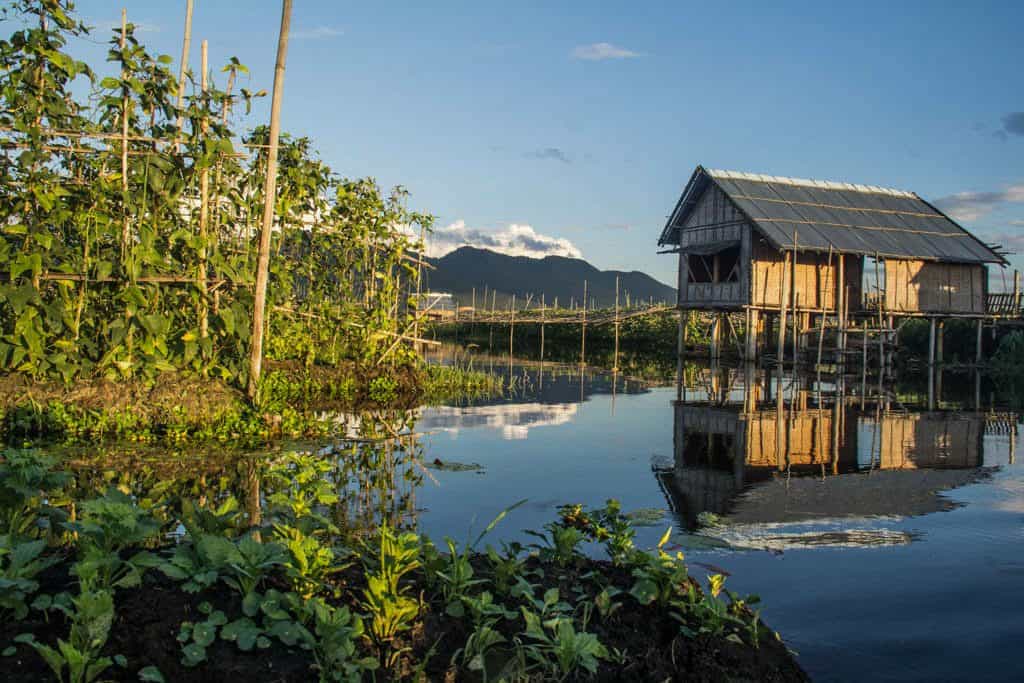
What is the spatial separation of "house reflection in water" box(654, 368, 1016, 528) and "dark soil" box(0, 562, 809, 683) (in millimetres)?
3140

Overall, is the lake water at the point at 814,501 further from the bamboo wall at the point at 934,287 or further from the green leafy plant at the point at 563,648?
the bamboo wall at the point at 934,287

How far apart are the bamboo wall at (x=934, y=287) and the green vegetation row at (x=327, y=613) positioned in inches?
1055

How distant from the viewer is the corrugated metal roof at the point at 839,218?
26656mm

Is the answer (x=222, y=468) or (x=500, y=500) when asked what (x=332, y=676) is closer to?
(x=500, y=500)

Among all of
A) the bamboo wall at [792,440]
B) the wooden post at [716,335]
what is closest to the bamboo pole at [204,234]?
the bamboo wall at [792,440]

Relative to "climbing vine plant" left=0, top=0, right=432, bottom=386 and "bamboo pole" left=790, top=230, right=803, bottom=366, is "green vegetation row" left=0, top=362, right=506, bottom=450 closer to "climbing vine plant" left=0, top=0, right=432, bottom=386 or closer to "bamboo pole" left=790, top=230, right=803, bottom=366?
"climbing vine plant" left=0, top=0, right=432, bottom=386

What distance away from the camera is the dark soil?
134 inches

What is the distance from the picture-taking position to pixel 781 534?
6988 millimetres

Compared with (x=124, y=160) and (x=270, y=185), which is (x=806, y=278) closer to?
(x=270, y=185)

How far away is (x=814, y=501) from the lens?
329 inches

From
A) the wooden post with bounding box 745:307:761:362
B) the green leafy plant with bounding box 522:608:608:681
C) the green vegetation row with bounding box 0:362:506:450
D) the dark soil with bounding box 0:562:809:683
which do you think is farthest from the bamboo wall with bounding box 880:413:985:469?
the wooden post with bounding box 745:307:761:362

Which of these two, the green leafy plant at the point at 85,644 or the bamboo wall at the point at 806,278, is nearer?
the green leafy plant at the point at 85,644

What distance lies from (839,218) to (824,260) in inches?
61.4

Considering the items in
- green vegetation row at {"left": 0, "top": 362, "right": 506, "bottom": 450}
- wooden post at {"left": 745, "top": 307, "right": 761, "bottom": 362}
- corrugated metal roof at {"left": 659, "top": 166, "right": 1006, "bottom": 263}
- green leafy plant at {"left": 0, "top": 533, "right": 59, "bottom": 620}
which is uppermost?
corrugated metal roof at {"left": 659, "top": 166, "right": 1006, "bottom": 263}
